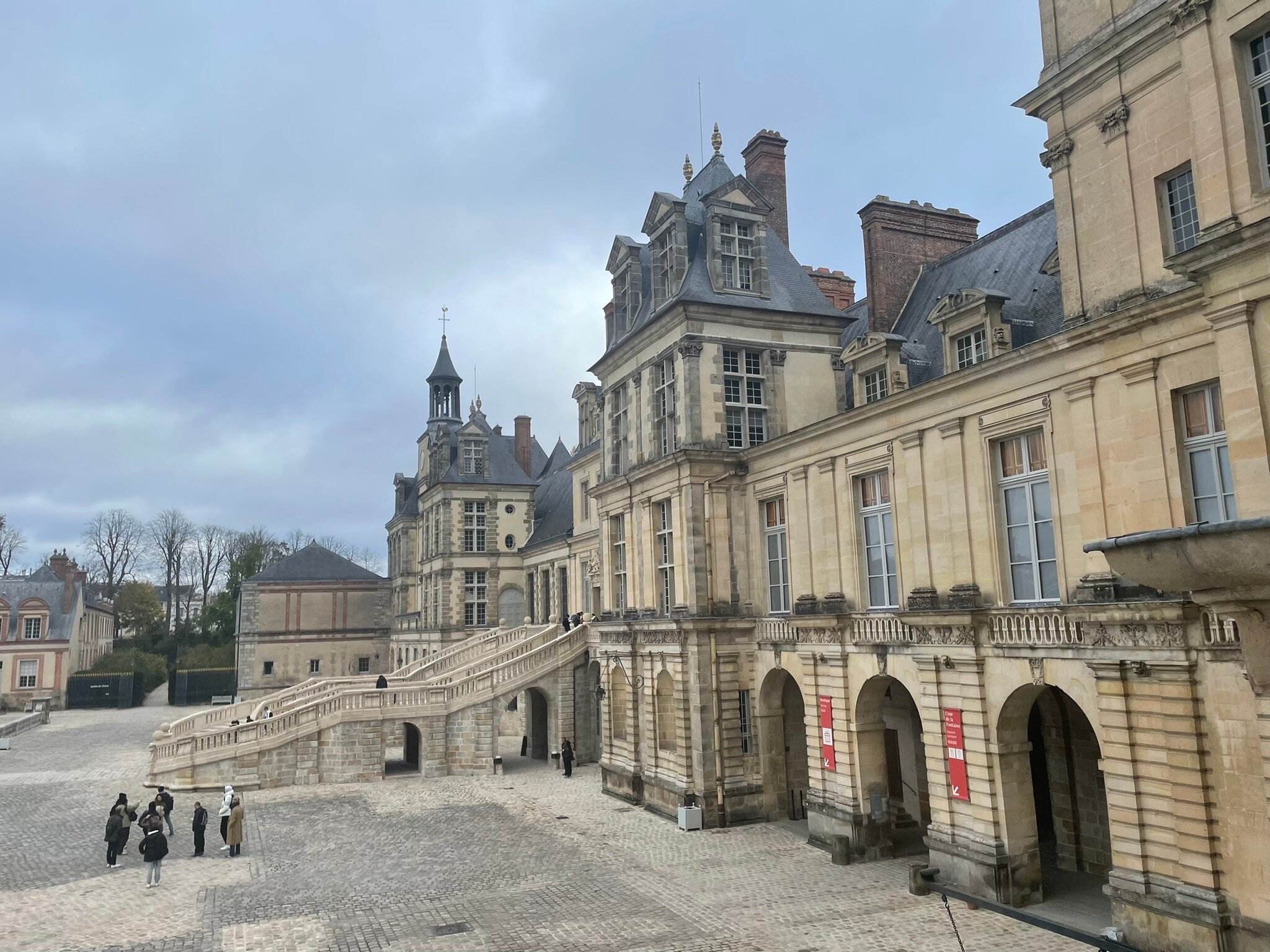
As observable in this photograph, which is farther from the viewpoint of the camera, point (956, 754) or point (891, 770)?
point (891, 770)

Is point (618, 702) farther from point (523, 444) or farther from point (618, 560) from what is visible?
point (523, 444)

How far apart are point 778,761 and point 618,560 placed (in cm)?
758

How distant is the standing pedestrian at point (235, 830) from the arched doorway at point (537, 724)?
46.5 ft

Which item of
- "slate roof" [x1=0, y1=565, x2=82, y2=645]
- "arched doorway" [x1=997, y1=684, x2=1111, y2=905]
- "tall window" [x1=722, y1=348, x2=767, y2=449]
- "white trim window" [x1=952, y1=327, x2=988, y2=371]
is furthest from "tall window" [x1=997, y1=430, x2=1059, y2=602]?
"slate roof" [x1=0, y1=565, x2=82, y2=645]

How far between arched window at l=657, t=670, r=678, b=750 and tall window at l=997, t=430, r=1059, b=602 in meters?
10.7

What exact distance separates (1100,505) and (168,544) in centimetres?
8122

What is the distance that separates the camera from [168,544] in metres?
78.5

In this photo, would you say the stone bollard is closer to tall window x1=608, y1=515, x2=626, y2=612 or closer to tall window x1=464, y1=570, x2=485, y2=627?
tall window x1=608, y1=515, x2=626, y2=612

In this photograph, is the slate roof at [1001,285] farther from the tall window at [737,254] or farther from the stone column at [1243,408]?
the stone column at [1243,408]

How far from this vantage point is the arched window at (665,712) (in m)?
23.3

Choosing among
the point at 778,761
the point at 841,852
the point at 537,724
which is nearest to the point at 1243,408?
the point at 841,852

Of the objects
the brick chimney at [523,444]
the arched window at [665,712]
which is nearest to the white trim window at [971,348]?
the arched window at [665,712]

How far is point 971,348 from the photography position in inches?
655

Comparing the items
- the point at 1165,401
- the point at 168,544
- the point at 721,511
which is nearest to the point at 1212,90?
the point at 1165,401
